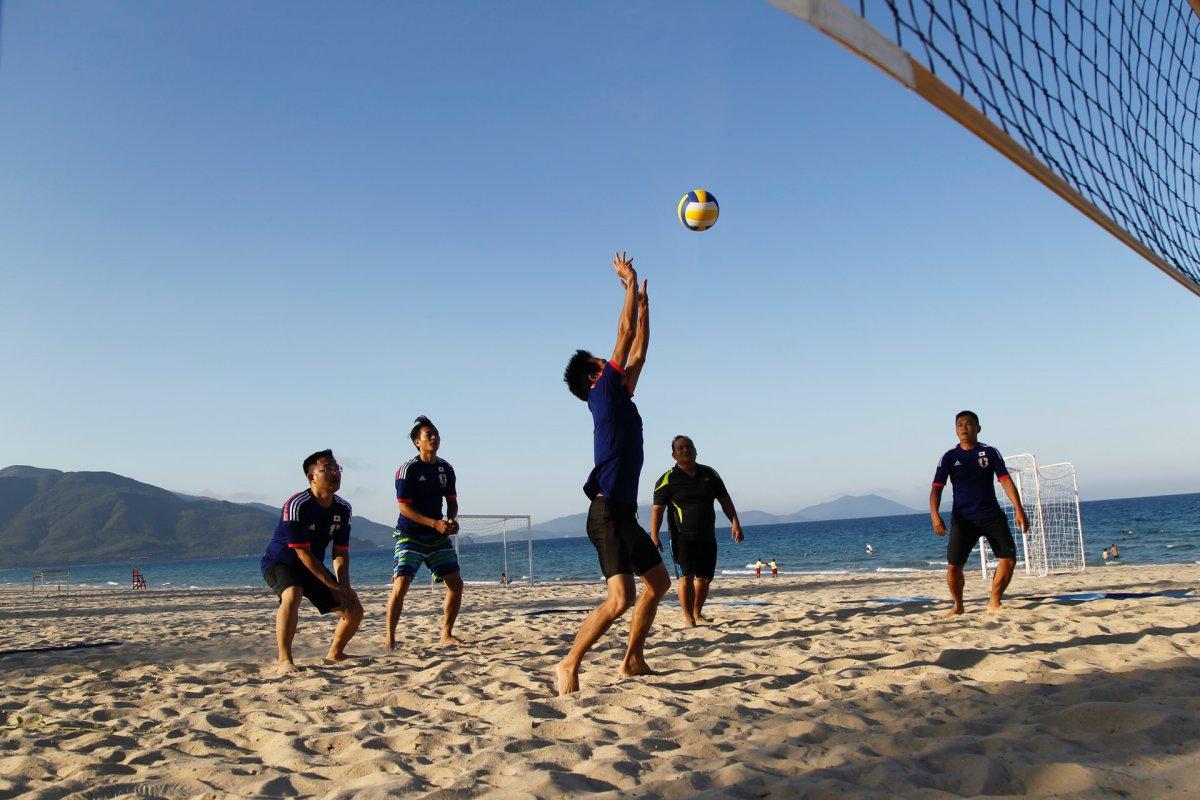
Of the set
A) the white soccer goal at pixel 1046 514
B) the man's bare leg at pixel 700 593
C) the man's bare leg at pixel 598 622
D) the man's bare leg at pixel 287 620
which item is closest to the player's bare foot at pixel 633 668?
the man's bare leg at pixel 598 622

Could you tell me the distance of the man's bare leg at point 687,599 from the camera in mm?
6117

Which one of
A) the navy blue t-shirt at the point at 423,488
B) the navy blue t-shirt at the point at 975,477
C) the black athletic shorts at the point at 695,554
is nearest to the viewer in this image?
the navy blue t-shirt at the point at 423,488

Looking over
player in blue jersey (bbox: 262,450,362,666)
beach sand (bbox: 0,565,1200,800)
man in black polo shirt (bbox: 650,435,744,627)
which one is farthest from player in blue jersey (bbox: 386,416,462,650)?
man in black polo shirt (bbox: 650,435,744,627)

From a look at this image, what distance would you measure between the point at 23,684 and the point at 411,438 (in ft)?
8.72

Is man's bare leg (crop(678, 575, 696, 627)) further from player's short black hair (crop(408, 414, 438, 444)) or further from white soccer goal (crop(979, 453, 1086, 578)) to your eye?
white soccer goal (crop(979, 453, 1086, 578))

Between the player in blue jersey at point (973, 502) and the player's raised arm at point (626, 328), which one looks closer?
the player's raised arm at point (626, 328)

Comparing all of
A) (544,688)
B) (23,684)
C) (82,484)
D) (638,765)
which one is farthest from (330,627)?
(82,484)

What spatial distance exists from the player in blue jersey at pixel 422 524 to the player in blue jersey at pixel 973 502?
3518 millimetres

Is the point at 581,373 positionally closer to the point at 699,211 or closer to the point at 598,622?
the point at 598,622

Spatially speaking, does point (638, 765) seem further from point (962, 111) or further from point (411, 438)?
point (411, 438)

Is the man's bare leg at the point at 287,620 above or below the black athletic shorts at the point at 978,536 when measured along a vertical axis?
below

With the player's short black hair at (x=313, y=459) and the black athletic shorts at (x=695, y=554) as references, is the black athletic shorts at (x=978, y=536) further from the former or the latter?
the player's short black hair at (x=313, y=459)

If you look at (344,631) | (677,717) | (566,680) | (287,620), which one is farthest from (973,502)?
(287,620)

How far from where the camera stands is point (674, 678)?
3799mm
